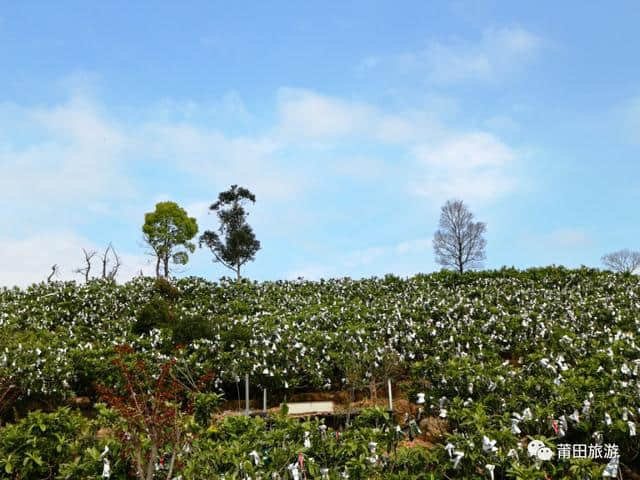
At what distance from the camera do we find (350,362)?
1105 centimetres

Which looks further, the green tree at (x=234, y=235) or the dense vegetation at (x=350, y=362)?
the green tree at (x=234, y=235)

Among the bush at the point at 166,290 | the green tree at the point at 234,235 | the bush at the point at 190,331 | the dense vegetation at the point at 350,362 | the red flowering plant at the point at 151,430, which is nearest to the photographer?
the red flowering plant at the point at 151,430

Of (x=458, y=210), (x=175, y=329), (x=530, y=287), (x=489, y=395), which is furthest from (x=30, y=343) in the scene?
(x=458, y=210)

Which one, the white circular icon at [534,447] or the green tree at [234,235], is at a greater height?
the green tree at [234,235]

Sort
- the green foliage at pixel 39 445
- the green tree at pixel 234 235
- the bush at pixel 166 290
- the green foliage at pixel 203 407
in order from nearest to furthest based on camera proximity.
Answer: the green foliage at pixel 39 445
the green foliage at pixel 203 407
the bush at pixel 166 290
the green tree at pixel 234 235

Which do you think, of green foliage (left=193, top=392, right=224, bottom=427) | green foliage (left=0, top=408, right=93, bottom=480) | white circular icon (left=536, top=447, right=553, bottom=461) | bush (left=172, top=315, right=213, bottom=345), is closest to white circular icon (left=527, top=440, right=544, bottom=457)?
white circular icon (left=536, top=447, right=553, bottom=461)

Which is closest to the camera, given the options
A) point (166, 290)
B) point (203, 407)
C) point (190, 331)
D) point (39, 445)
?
point (39, 445)

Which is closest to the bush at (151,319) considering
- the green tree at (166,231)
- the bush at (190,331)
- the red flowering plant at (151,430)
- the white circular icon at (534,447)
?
the bush at (190,331)

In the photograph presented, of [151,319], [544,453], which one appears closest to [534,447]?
[544,453]

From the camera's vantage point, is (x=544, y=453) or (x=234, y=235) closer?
(x=544, y=453)

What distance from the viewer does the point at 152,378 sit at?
33.2ft

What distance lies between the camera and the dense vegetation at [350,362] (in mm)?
4820

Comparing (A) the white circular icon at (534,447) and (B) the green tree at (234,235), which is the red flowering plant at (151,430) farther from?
(B) the green tree at (234,235)

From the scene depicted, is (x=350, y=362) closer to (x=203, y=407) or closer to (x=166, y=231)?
(x=203, y=407)
